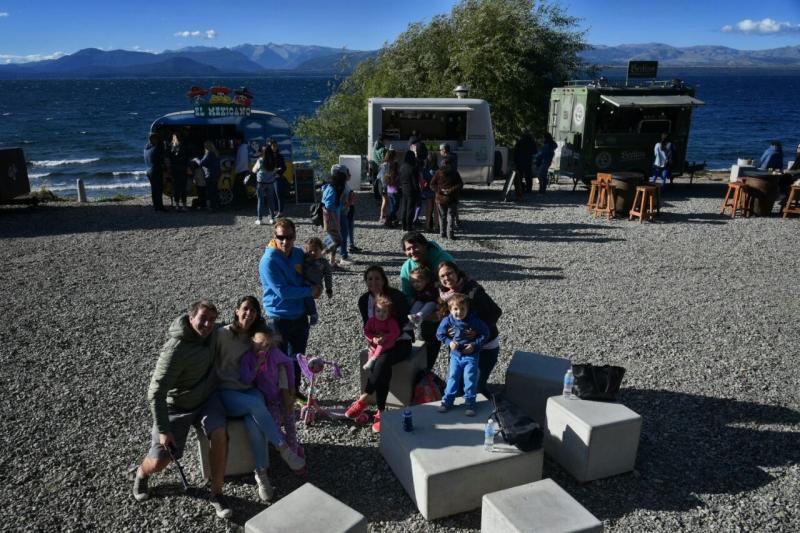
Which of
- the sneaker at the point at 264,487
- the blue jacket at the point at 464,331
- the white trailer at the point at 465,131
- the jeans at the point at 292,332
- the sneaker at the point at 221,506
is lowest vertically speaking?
the sneaker at the point at 221,506

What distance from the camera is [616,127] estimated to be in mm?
17531

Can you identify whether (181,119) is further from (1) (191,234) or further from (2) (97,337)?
(2) (97,337)

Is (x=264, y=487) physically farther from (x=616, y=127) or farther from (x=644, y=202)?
(x=616, y=127)

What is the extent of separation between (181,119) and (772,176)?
1375cm

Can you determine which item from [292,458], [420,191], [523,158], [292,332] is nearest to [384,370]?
[292,332]

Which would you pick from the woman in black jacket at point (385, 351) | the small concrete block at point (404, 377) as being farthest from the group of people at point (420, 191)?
the woman in black jacket at point (385, 351)

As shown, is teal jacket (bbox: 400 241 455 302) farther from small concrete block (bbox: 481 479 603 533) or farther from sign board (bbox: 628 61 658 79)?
sign board (bbox: 628 61 658 79)

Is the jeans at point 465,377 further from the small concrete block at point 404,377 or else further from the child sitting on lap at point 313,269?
the child sitting on lap at point 313,269

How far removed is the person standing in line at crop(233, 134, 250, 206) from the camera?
14.3m

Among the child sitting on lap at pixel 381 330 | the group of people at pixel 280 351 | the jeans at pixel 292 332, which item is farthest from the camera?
the jeans at pixel 292 332

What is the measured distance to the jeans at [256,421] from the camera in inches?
176

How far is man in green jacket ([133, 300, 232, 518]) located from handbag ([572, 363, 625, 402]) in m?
2.83

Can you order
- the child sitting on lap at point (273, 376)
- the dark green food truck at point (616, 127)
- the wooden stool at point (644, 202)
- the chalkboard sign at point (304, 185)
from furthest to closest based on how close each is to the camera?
the dark green food truck at point (616, 127) → the chalkboard sign at point (304, 185) → the wooden stool at point (644, 202) → the child sitting on lap at point (273, 376)

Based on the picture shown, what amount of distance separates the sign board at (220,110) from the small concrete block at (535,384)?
1120 centimetres
